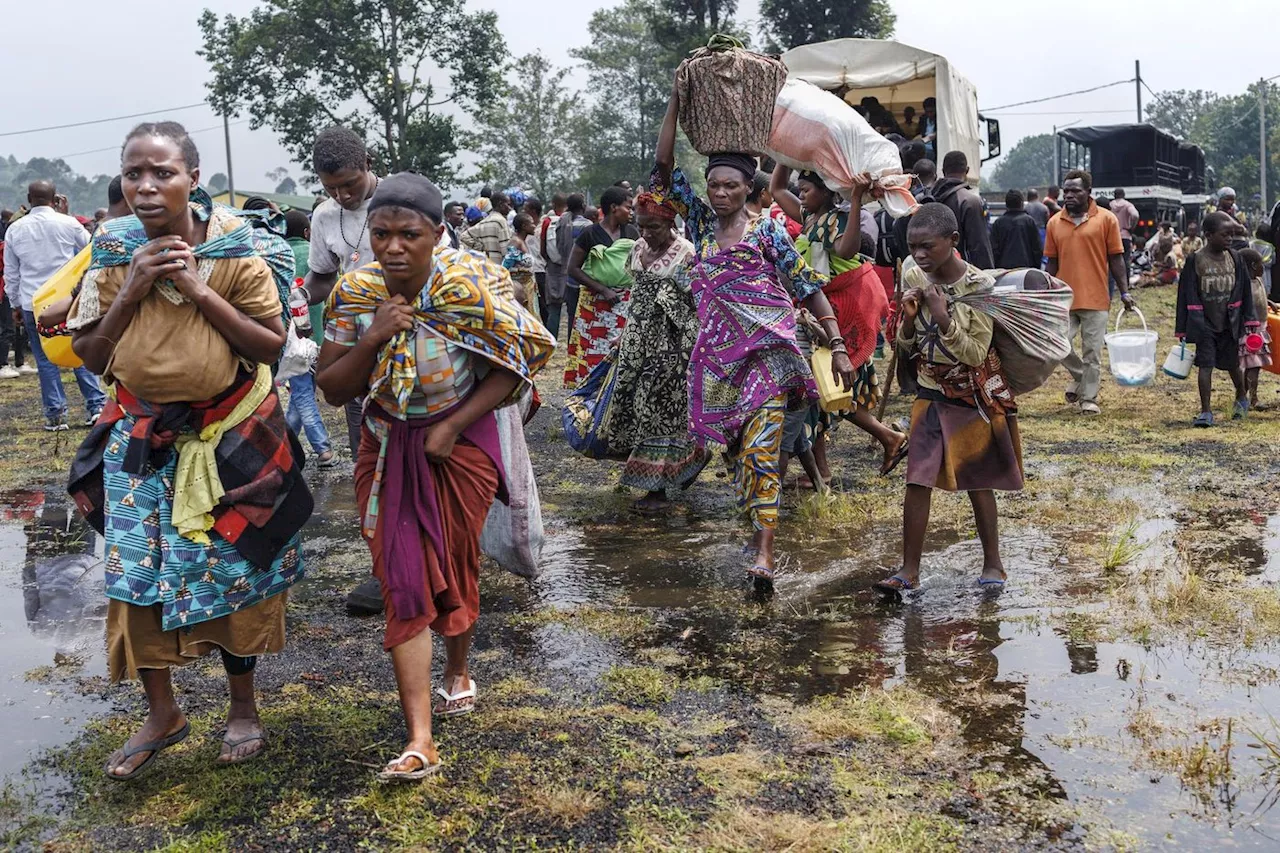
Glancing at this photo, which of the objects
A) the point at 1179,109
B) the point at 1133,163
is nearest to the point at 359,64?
the point at 1133,163

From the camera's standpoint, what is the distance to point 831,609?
5.07 metres

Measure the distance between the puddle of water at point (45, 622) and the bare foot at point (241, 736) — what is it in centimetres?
61

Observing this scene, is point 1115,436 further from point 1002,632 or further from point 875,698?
point 875,698

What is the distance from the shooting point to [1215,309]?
9562mm

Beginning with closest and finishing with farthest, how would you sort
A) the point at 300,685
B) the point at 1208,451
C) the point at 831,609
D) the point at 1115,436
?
the point at 300,685 → the point at 831,609 → the point at 1208,451 → the point at 1115,436

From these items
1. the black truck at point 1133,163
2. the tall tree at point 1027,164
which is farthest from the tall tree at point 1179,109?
the black truck at point 1133,163

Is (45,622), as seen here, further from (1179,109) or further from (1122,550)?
(1179,109)

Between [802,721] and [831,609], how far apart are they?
1267mm

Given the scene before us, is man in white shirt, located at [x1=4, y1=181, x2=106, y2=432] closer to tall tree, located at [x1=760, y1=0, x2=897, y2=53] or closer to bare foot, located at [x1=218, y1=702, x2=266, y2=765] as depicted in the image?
bare foot, located at [x1=218, y1=702, x2=266, y2=765]

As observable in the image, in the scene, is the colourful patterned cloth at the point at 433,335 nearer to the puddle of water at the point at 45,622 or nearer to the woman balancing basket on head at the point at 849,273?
the puddle of water at the point at 45,622

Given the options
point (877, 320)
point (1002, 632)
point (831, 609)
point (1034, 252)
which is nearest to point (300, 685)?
point (831, 609)

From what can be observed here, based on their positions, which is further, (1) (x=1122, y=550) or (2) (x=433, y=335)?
(1) (x=1122, y=550)

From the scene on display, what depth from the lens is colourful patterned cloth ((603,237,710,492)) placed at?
6.92 metres

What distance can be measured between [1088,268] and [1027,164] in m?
157
